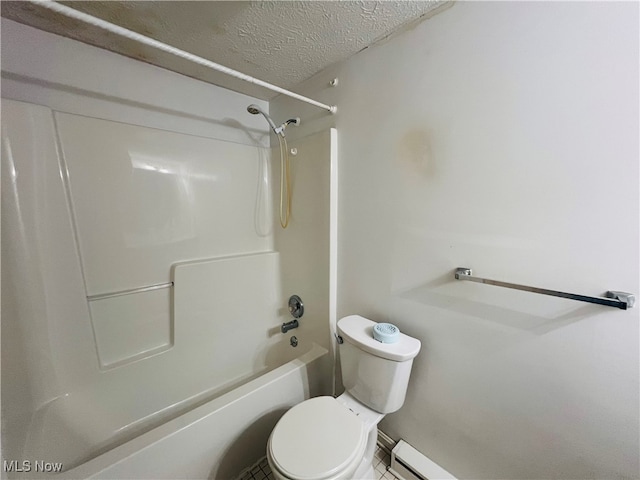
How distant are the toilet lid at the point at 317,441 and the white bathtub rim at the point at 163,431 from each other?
0.21m

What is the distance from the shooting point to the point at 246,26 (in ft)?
3.36

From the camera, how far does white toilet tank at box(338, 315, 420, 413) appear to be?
976 millimetres

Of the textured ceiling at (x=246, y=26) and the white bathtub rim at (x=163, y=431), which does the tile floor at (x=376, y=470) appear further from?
the textured ceiling at (x=246, y=26)

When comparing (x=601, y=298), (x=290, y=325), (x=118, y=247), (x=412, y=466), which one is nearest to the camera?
(x=601, y=298)

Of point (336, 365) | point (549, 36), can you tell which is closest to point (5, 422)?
point (336, 365)

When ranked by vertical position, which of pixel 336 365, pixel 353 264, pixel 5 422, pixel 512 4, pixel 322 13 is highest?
pixel 322 13

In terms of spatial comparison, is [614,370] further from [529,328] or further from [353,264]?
[353,264]

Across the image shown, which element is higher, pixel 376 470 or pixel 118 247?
pixel 118 247

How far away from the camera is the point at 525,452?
2.80ft

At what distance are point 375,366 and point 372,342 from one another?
0.34ft

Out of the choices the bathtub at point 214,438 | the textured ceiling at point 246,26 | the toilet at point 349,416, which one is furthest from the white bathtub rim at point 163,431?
the textured ceiling at point 246,26

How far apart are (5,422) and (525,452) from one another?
2.03 metres

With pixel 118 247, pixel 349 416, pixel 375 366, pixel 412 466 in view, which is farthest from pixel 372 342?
pixel 118 247

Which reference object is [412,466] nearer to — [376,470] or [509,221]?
[376,470]
